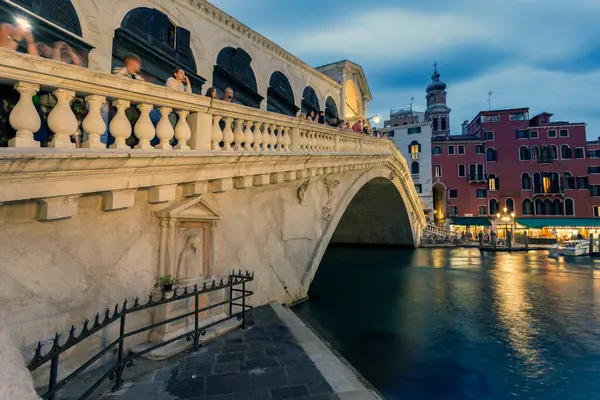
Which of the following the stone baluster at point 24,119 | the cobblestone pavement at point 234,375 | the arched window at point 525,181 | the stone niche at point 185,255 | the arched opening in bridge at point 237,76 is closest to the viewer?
the stone baluster at point 24,119

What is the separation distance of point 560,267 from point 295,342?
19016 millimetres

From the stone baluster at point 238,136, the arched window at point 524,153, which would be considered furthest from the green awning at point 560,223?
the stone baluster at point 238,136

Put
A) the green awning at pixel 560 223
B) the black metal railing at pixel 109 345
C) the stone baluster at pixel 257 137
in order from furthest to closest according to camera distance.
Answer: the green awning at pixel 560 223
the stone baluster at pixel 257 137
the black metal railing at pixel 109 345

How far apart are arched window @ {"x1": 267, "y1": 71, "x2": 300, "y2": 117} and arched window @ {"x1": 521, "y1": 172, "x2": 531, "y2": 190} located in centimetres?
3229

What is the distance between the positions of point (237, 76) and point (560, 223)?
35.8m

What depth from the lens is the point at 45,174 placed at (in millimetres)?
2891

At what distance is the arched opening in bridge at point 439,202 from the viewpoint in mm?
36312

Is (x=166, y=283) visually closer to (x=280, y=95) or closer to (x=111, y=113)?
(x=111, y=113)

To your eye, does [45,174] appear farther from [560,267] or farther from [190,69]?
[560,267]

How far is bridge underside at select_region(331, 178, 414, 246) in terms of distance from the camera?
20.5m

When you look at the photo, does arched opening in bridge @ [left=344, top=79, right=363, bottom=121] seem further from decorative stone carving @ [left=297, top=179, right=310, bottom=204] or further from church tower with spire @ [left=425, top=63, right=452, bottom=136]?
church tower with spire @ [left=425, top=63, right=452, bottom=136]

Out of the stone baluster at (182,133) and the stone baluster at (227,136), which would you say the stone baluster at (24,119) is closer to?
the stone baluster at (182,133)

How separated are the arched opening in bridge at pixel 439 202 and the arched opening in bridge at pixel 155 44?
33693mm

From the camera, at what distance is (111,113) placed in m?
5.33
